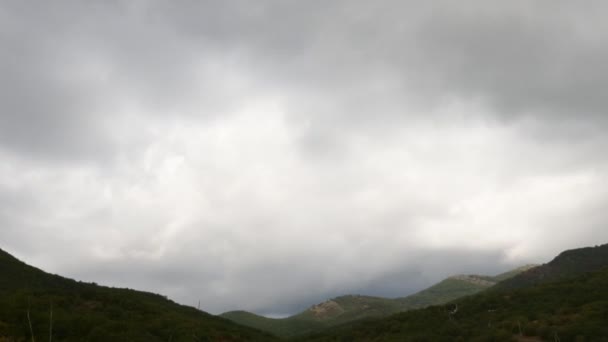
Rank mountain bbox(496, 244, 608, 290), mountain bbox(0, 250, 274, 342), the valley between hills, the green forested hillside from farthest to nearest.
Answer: mountain bbox(496, 244, 608, 290) → the green forested hillside → the valley between hills → mountain bbox(0, 250, 274, 342)

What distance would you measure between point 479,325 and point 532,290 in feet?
63.3

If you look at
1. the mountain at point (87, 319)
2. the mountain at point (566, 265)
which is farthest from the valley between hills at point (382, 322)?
the mountain at point (566, 265)

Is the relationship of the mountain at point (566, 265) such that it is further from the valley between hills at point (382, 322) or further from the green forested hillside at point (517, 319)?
the valley between hills at point (382, 322)

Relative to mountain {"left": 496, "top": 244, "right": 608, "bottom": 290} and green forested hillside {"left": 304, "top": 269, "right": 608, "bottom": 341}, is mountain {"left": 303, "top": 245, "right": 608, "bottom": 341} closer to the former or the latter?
green forested hillside {"left": 304, "top": 269, "right": 608, "bottom": 341}

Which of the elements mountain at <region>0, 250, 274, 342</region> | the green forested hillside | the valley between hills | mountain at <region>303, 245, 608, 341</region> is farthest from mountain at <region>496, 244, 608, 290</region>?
mountain at <region>0, 250, 274, 342</region>

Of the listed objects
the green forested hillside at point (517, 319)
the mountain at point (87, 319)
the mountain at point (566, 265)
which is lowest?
the green forested hillside at point (517, 319)

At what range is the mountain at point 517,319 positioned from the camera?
137ft

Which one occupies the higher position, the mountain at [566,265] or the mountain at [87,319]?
the mountain at [566,265]

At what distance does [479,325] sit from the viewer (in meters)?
50.5

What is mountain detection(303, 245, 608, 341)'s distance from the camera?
4181 centimetres

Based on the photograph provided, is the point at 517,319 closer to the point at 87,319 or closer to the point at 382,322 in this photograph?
the point at 382,322

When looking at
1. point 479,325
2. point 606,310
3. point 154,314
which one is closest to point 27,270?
point 154,314

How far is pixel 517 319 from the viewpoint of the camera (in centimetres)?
4869

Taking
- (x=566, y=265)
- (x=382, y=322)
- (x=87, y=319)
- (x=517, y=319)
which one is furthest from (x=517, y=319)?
(x=566, y=265)
